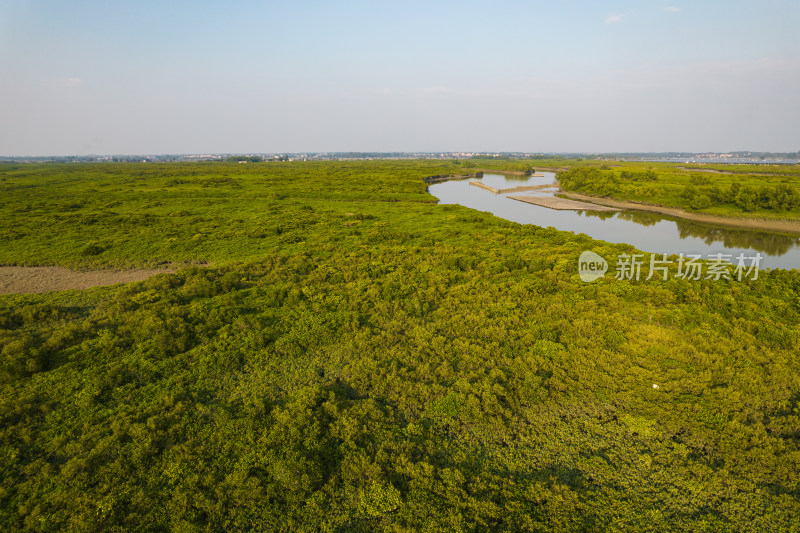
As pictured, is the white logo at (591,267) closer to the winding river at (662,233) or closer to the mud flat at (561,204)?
the winding river at (662,233)

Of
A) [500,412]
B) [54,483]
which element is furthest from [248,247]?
[500,412]

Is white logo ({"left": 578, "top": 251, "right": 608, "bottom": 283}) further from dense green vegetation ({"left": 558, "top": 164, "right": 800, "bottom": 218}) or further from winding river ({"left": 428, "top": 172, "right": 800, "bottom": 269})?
dense green vegetation ({"left": 558, "top": 164, "right": 800, "bottom": 218})

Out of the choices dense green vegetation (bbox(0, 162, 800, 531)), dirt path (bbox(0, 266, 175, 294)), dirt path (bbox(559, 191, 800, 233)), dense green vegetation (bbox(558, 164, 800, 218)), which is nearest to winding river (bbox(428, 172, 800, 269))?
dirt path (bbox(559, 191, 800, 233))

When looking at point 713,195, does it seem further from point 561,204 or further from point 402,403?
point 402,403

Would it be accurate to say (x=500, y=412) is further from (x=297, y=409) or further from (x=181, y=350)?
(x=181, y=350)

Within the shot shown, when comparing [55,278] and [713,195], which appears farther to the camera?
[713,195]

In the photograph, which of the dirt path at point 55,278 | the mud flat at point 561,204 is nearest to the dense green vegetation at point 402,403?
the dirt path at point 55,278

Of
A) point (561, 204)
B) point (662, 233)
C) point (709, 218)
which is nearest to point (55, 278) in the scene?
point (662, 233)
